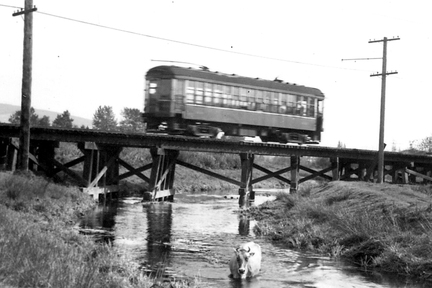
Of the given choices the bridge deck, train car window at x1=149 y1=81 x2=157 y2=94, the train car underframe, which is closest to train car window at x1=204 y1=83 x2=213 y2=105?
the train car underframe

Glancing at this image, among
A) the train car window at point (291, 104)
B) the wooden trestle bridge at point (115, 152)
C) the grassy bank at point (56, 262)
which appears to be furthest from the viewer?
the train car window at point (291, 104)

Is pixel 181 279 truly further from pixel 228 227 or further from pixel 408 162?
pixel 408 162

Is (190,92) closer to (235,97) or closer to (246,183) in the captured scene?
(235,97)

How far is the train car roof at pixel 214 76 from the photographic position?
100.0 feet

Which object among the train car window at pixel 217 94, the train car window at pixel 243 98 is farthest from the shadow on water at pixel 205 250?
the train car window at pixel 243 98

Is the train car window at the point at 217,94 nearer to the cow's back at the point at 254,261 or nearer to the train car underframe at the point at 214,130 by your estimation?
the train car underframe at the point at 214,130

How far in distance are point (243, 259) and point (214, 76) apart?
20366mm

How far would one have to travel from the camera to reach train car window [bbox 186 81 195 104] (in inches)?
1212

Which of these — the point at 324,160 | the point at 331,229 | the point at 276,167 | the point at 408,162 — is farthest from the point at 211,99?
the point at 324,160

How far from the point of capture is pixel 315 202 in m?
23.9

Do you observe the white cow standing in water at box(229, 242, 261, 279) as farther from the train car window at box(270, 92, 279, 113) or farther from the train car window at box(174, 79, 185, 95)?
the train car window at box(270, 92, 279, 113)

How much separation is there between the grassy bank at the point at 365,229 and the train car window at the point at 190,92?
29.6ft

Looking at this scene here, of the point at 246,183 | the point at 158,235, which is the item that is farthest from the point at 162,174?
the point at 158,235

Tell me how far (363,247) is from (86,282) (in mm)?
9825
